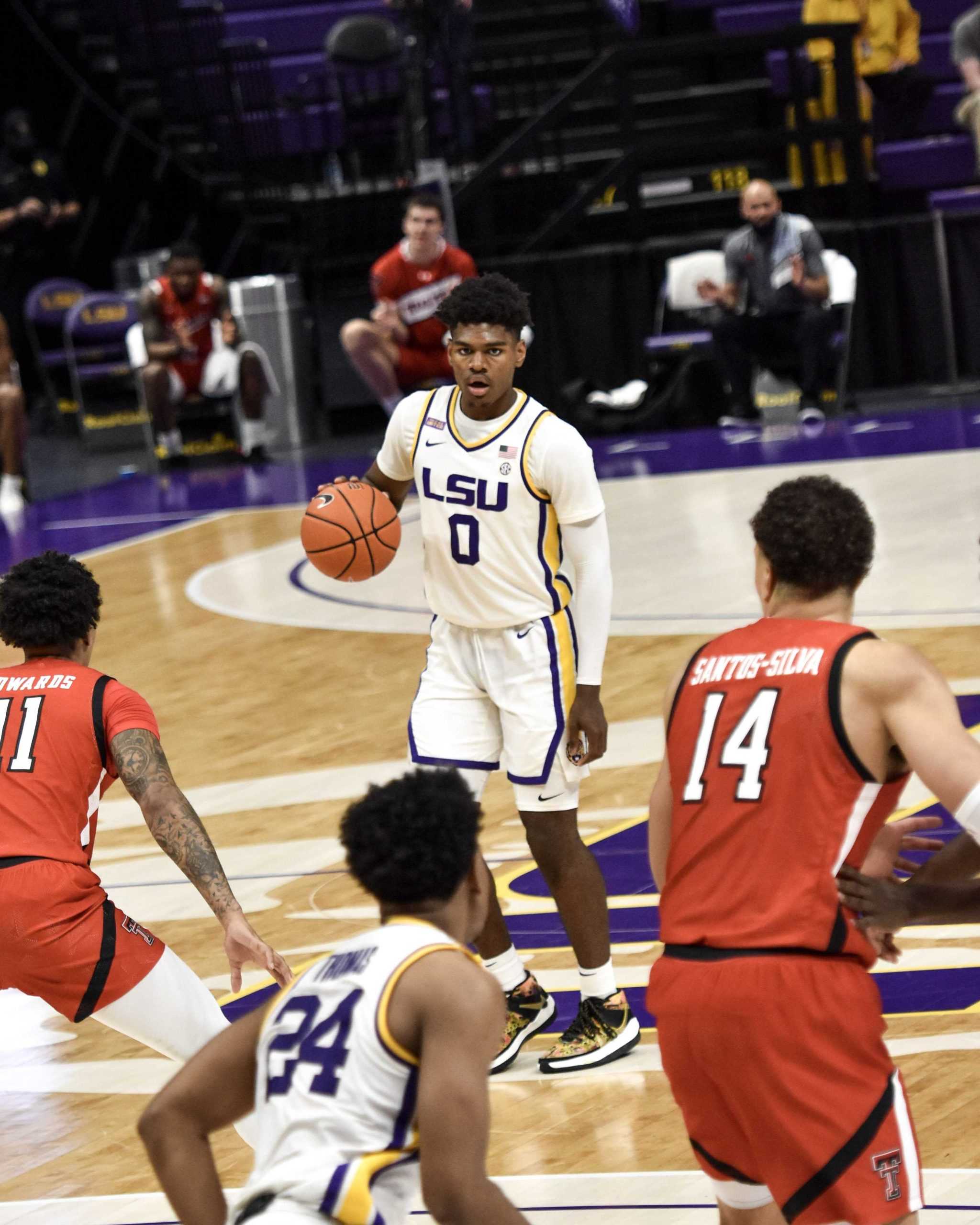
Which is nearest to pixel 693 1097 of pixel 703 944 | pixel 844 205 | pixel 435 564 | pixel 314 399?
pixel 703 944

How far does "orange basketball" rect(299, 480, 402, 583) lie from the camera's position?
5.43 metres

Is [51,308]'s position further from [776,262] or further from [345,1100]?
[345,1100]

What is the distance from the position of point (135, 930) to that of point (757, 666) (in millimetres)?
1650

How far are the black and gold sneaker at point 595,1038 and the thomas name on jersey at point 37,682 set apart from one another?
56.7 inches

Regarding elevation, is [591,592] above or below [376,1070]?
above

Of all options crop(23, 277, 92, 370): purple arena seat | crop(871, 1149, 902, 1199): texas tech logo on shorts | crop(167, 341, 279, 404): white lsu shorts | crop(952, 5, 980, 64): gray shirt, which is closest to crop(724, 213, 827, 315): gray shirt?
crop(952, 5, 980, 64): gray shirt

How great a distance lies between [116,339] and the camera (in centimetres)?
1688

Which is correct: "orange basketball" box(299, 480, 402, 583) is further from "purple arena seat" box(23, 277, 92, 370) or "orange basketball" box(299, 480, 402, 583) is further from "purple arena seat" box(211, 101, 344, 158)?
"purple arena seat" box(23, 277, 92, 370)

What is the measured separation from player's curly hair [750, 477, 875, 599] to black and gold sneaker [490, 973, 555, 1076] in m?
1.98

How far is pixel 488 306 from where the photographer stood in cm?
485

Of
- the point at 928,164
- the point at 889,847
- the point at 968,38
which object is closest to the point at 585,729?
the point at 889,847

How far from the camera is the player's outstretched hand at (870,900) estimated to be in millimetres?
3002

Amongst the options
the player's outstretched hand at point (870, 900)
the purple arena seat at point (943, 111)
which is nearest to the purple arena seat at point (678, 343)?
the purple arena seat at point (943, 111)

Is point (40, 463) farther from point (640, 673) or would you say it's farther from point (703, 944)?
point (703, 944)
